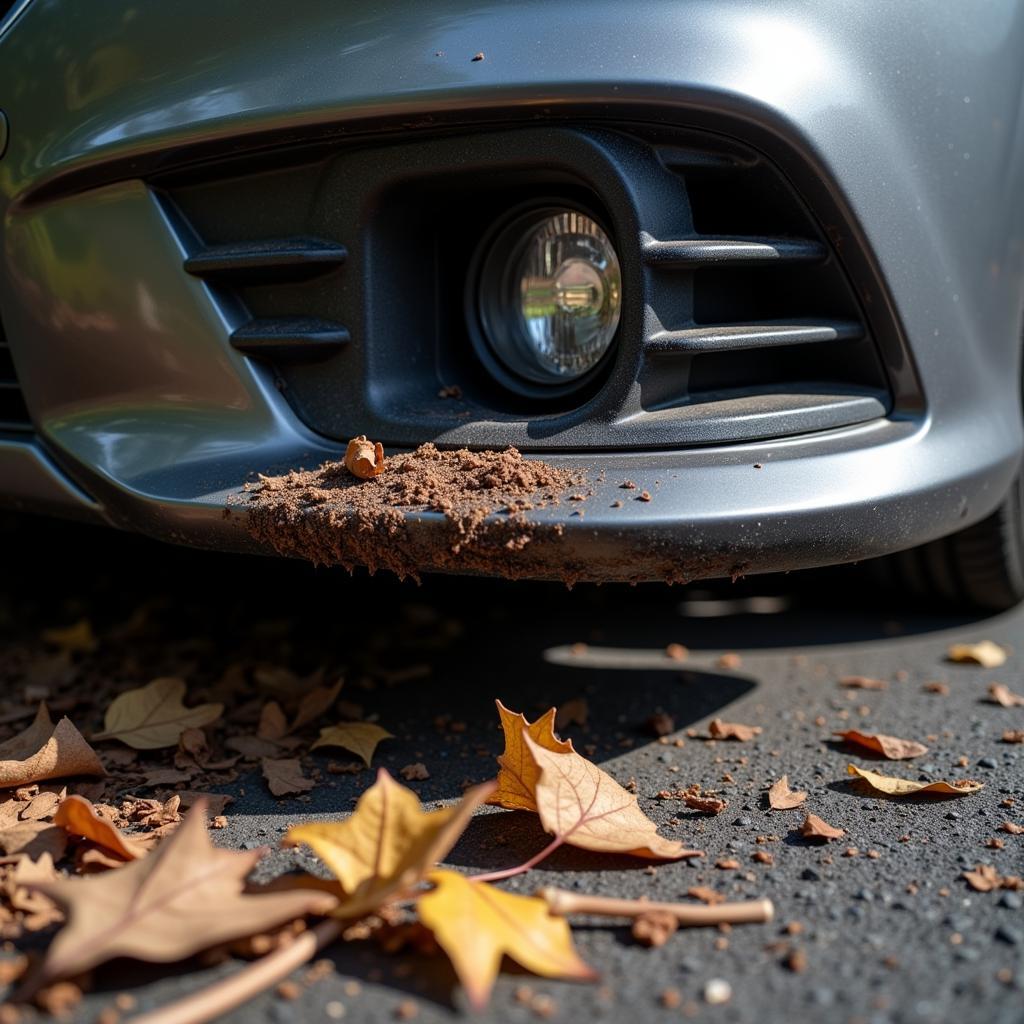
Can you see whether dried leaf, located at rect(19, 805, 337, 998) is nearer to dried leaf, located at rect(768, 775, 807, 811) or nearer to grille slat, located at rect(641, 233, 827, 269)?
dried leaf, located at rect(768, 775, 807, 811)

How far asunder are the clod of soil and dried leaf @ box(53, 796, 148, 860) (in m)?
0.37

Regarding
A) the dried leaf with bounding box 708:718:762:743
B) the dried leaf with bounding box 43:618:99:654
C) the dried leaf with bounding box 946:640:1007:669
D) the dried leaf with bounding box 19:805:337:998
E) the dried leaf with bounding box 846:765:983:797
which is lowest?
the dried leaf with bounding box 946:640:1007:669

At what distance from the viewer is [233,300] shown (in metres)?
1.50

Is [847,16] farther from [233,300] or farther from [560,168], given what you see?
[233,300]

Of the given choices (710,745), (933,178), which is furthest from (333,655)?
(933,178)

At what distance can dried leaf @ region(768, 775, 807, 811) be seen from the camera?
1.34 meters

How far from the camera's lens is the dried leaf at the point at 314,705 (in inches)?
62.6

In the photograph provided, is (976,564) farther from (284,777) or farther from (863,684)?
(284,777)

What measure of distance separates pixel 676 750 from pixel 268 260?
88cm

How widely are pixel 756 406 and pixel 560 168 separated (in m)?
0.38

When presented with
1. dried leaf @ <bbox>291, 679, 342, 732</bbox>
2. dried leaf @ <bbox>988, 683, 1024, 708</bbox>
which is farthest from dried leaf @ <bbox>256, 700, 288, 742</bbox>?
dried leaf @ <bbox>988, 683, 1024, 708</bbox>

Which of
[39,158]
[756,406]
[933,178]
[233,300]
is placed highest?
[39,158]

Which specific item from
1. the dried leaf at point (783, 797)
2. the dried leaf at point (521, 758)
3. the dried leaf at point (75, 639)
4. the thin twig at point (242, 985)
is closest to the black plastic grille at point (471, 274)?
the dried leaf at point (521, 758)

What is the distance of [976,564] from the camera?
1950 millimetres
